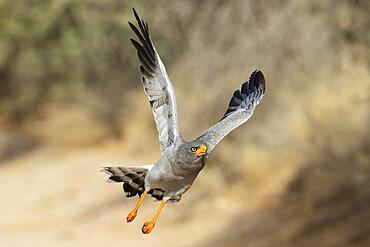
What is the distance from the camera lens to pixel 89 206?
17.1 meters

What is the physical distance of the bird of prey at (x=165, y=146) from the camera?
23.5 ft

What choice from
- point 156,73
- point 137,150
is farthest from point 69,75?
point 156,73

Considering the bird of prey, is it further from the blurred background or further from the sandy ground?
the sandy ground

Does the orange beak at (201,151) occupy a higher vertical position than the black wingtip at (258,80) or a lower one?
lower

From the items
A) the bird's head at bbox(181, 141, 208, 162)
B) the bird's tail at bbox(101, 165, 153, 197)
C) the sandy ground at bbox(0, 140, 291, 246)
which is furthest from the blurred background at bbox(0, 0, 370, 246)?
the bird's head at bbox(181, 141, 208, 162)

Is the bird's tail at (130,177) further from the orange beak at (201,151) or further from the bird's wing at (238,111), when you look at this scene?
the orange beak at (201,151)

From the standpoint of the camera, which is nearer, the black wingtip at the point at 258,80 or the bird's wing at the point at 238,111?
the bird's wing at the point at 238,111

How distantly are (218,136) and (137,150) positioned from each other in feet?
38.0

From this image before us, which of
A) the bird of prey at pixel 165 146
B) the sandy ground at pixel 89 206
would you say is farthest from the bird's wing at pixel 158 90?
the sandy ground at pixel 89 206

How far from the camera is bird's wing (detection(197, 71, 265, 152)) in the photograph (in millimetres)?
7289

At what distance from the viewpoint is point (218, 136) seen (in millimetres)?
7355

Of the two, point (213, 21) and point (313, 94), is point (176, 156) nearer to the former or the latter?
point (313, 94)

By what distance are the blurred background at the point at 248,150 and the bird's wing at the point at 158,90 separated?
612cm

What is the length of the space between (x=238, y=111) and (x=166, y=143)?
33.2 inches
